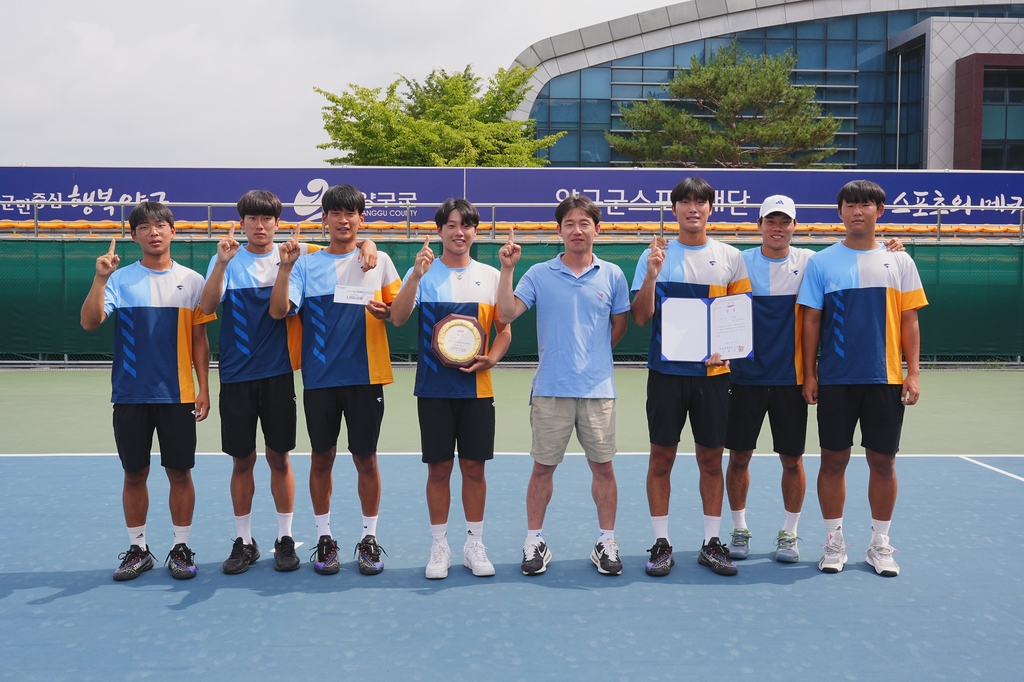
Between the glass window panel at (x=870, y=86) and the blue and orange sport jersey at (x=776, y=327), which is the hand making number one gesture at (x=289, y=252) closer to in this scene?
the blue and orange sport jersey at (x=776, y=327)

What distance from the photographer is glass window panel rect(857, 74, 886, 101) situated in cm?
3441

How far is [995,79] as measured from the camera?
104ft

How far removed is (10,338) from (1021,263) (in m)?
15.6

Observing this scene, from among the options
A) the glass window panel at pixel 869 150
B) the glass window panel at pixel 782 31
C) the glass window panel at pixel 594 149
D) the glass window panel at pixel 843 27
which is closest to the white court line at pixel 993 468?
the glass window panel at pixel 594 149

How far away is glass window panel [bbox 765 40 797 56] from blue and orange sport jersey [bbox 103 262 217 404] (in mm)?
34963

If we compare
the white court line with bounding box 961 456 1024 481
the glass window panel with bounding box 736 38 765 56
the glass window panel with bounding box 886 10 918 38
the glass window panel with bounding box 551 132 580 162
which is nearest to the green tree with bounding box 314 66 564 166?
the glass window panel with bounding box 551 132 580 162

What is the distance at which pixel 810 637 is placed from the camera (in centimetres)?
342

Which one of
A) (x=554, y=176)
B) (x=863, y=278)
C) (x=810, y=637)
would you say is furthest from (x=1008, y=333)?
(x=810, y=637)

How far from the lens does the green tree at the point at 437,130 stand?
2861 centimetres

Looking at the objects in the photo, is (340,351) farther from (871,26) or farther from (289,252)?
(871,26)

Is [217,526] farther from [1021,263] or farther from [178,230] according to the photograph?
[1021,263]

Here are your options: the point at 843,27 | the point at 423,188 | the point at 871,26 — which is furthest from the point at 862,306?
the point at 871,26

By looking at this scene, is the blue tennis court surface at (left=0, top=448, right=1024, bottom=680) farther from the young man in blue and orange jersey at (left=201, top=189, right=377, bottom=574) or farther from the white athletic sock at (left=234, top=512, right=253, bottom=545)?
the young man in blue and orange jersey at (left=201, top=189, right=377, bottom=574)

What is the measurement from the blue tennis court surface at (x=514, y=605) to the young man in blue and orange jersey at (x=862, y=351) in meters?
0.33
